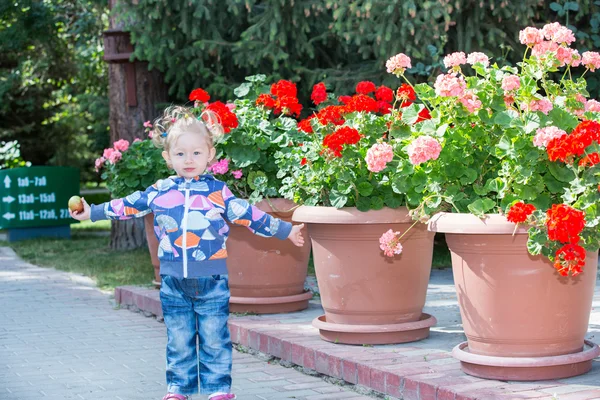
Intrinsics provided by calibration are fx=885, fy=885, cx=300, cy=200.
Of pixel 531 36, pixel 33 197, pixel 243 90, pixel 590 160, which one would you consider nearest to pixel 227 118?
pixel 243 90

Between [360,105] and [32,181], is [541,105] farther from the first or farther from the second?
[32,181]

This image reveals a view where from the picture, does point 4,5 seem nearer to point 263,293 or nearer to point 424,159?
point 263,293

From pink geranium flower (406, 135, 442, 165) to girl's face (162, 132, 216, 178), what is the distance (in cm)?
90

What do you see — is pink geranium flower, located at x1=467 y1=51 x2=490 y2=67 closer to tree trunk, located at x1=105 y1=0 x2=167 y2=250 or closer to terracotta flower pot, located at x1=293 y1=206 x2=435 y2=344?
terracotta flower pot, located at x1=293 y1=206 x2=435 y2=344

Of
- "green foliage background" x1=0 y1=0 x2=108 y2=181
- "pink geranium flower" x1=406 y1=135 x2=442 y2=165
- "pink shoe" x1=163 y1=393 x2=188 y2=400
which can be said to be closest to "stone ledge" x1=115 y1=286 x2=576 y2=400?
"pink shoe" x1=163 y1=393 x2=188 y2=400

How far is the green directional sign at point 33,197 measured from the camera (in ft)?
42.7

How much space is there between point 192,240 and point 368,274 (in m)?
1.15

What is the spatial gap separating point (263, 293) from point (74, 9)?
10358 millimetres

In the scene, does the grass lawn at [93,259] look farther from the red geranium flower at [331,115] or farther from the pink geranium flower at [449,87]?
the pink geranium flower at [449,87]

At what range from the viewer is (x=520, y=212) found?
345cm

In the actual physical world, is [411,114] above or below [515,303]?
above

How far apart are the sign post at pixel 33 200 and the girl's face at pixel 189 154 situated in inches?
386

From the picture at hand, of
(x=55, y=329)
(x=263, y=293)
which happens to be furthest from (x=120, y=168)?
(x=263, y=293)

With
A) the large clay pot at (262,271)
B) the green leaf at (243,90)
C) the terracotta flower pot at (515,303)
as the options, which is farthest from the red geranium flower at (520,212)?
→ the green leaf at (243,90)
